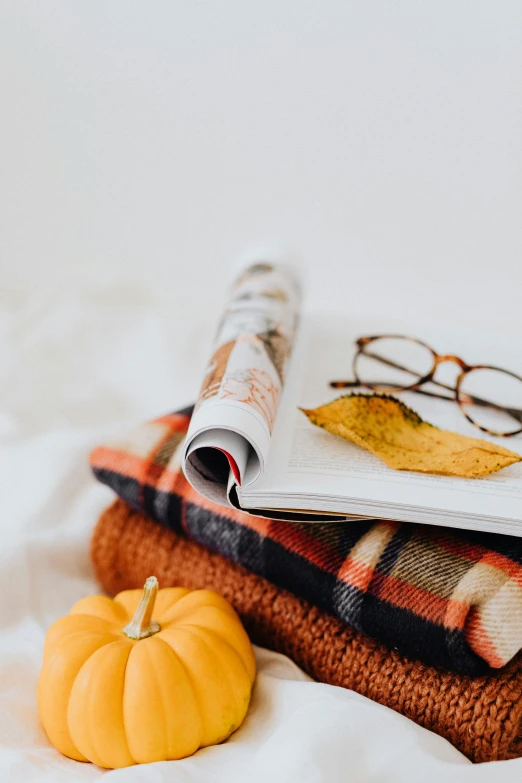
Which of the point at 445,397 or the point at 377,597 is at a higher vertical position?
the point at 445,397

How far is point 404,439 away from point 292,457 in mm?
96

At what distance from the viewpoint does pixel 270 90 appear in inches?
49.8

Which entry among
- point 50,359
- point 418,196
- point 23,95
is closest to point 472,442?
point 50,359

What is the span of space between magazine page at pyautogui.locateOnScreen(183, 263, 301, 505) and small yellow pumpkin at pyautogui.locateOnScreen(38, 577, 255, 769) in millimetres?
93

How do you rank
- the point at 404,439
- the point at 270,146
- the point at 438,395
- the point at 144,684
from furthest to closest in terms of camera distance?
the point at 270,146 → the point at 438,395 → the point at 404,439 → the point at 144,684

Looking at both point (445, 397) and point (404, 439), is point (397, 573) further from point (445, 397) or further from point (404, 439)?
point (445, 397)

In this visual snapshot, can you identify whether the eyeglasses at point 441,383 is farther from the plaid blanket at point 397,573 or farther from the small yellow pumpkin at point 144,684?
the small yellow pumpkin at point 144,684

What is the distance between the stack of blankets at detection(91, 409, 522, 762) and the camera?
0.49 metres

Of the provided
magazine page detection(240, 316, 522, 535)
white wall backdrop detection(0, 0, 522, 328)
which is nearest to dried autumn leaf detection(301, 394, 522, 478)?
magazine page detection(240, 316, 522, 535)

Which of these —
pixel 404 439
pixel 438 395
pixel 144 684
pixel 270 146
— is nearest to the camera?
pixel 144 684

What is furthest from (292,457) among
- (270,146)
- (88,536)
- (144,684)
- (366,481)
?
(270,146)

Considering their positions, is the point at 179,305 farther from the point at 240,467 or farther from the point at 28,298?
the point at 240,467

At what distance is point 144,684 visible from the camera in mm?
486

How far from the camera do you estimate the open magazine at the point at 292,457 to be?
50 centimetres
